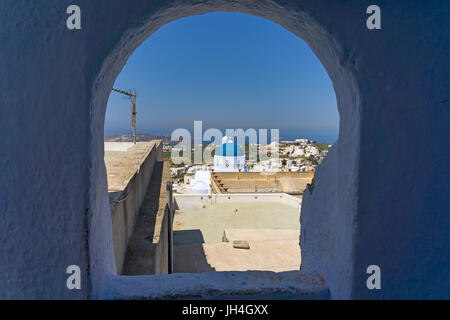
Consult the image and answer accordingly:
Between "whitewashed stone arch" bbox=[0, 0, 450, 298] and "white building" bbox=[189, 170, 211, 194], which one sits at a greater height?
"whitewashed stone arch" bbox=[0, 0, 450, 298]

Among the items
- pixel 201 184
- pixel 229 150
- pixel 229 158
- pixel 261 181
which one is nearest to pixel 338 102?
pixel 201 184

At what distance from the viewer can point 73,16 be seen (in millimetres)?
1184

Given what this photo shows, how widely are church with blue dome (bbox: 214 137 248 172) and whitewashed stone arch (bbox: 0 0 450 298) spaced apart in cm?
1816

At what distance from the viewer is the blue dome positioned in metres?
20.3

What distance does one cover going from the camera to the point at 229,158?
2014 centimetres

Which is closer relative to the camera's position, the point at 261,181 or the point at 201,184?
the point at 201,184

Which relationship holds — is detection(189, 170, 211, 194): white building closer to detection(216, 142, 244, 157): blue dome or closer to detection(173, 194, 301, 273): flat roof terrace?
detection(216, 142, 244, 157): blue dome

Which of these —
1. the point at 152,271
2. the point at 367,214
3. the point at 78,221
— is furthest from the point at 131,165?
the point at 367,214

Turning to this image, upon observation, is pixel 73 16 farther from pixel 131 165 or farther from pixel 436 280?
pixel 131 165

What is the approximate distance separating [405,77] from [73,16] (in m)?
1.56

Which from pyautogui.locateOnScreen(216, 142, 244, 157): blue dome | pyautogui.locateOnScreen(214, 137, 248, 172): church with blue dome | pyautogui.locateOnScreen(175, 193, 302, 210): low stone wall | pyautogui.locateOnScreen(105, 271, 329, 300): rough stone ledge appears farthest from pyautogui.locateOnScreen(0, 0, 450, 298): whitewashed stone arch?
pyautogui.locateOnScreen(216, 142, 244, 157): blue dome

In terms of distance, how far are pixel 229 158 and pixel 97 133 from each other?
61.7ft

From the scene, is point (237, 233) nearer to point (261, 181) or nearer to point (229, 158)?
point (261, 181)

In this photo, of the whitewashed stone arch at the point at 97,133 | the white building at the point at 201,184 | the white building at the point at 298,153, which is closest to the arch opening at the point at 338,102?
the whitewashed stone arch at the point at 97,133
